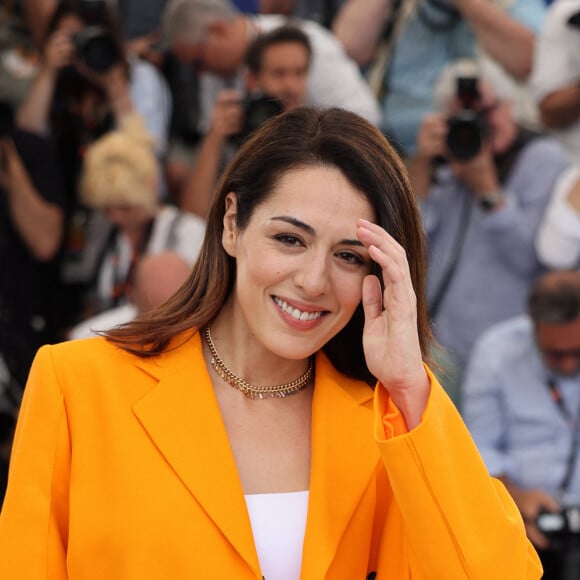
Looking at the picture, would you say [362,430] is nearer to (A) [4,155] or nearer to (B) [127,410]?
(B) [127,410]

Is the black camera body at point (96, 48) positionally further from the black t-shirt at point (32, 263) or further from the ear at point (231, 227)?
the ear at point (231, 227)

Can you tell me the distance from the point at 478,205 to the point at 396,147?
61 centimetres

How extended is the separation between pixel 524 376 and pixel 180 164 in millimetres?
1938

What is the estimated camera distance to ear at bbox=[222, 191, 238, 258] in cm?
260

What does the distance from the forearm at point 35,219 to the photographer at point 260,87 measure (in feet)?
2.22

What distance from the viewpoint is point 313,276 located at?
7.89 ft

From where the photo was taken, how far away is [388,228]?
2473 mm

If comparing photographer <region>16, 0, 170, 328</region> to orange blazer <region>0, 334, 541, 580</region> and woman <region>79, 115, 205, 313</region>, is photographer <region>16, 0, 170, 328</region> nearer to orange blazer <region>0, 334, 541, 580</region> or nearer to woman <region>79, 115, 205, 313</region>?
woman <region>79, 115, 205, 313</region>

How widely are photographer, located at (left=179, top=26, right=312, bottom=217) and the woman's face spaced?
2925 mm

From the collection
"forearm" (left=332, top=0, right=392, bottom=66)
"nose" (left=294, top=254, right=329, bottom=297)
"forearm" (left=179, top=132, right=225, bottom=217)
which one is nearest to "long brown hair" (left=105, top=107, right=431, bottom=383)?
"nose" (left=294, top=254, right=329, bottom=297)

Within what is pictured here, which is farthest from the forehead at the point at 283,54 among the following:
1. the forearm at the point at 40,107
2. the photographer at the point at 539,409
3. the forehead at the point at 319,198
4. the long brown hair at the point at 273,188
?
the forehead at the point at 319,198

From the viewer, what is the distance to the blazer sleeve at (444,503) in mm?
2289

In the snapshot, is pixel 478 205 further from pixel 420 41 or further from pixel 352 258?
pixel 352 258

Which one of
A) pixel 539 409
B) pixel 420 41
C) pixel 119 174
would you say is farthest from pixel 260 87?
pixel 539 409
